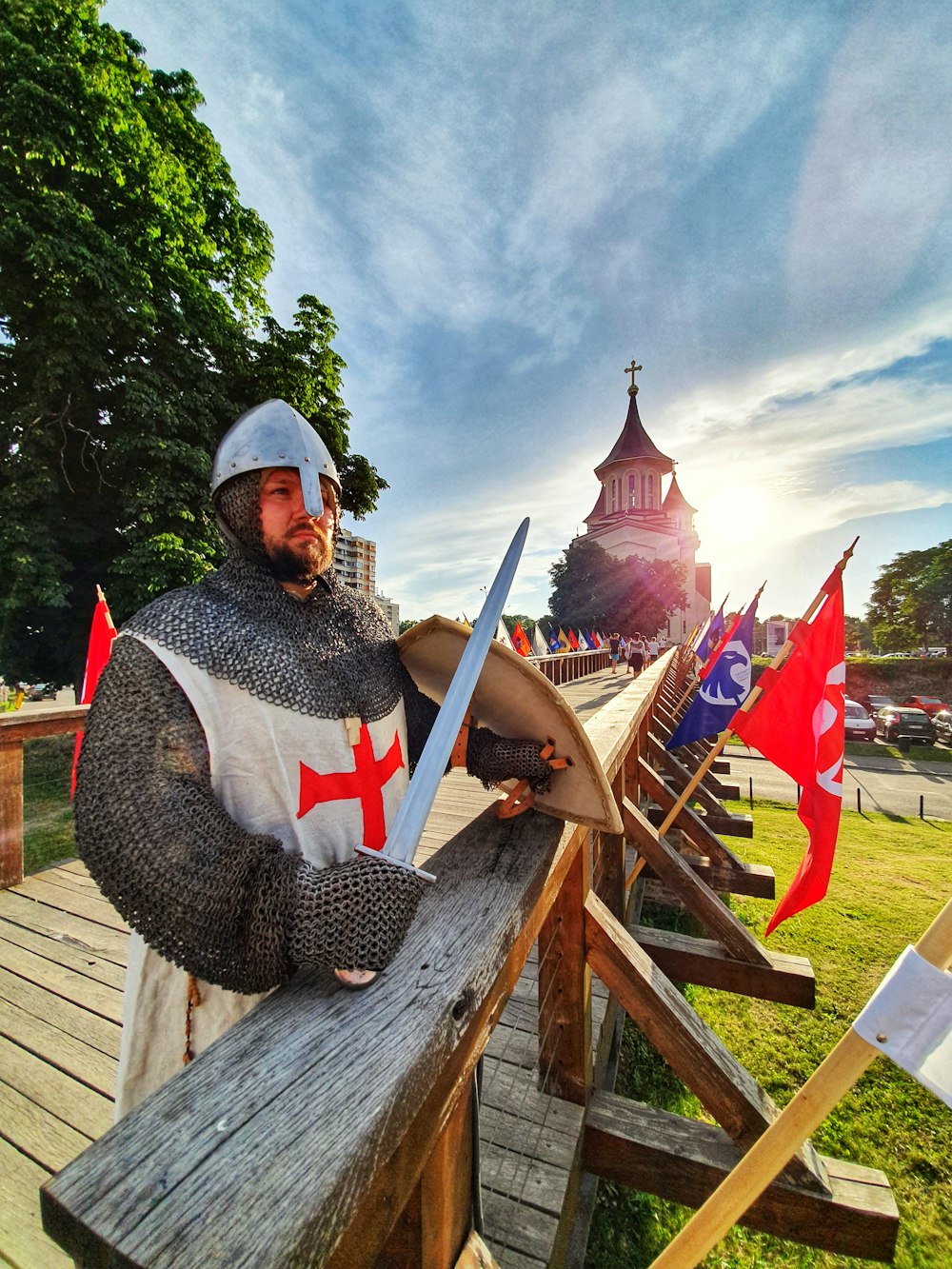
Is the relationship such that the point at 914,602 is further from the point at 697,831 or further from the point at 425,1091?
the point at 425,1091

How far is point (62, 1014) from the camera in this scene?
7.78 ft

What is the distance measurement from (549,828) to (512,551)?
28.1 inches

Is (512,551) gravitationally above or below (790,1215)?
above

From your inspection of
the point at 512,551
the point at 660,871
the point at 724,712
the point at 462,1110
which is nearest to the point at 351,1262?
the point at 462,1110

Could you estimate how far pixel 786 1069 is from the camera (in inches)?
143

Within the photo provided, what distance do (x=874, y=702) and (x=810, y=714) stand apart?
32242 mm

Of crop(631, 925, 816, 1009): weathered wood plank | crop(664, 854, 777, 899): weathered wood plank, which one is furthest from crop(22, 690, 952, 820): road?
crop(631, 925, 816, 1009): weathered wood plank

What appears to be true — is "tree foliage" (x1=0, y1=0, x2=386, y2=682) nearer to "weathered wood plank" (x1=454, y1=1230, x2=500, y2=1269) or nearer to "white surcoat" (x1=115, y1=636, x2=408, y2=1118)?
"white surcoat" (x1=115, y1=636, x2=408, y2=1118)

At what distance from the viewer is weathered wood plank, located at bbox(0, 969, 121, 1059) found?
2228 millimetres

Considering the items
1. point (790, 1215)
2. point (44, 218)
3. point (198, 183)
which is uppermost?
point (198, 183)

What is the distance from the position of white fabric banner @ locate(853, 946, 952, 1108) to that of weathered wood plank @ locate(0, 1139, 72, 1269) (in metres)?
2.24

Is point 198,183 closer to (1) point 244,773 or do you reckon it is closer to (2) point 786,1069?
(1) point 244,773

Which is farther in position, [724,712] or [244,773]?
[724,712]

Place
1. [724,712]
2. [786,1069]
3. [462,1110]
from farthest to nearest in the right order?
[724,712]
[786,1069]
[462,1110]
